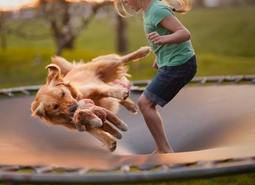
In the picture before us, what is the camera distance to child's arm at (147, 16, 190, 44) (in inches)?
117

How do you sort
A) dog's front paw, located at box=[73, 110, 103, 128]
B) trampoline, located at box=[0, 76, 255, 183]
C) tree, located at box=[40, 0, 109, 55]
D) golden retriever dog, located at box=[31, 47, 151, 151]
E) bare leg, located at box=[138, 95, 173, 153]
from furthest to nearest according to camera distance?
tree, located at box=[40, 0, 109, 55], bare leg, located at box=[138, 95, 173, 153], golden retriever dog, located at box=[31, 47, 151, 151], dog's front paw, located at box=[73, 110, 103, 128], trampoline, located at box=[0, 76, 255, 183]

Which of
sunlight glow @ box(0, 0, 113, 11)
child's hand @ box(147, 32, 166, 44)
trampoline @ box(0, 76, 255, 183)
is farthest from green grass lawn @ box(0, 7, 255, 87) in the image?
child's hand @ box(147, 32, 166, 44)

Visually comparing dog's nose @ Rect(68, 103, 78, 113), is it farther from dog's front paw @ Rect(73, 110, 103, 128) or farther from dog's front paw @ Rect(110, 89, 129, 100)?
dog's front paw @ Rect(110, 89, 129, 100)

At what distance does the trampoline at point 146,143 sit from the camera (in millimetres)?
2193

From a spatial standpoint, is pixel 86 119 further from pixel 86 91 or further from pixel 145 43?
pixel 145 43

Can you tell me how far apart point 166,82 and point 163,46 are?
0.18 metres

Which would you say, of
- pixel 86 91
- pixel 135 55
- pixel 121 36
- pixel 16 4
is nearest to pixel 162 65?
pixel 86 91

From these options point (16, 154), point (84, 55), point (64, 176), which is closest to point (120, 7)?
point (16, 154)

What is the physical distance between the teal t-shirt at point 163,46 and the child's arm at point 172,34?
1.7 inches

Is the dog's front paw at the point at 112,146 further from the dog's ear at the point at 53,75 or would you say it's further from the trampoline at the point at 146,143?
the dog's ear at the point at 53,75

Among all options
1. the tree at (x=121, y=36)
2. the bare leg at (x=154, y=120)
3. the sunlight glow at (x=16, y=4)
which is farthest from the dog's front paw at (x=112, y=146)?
the tree at (x=121, y=36)

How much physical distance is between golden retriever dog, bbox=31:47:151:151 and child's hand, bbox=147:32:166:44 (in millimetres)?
336

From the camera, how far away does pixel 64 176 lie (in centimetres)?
214

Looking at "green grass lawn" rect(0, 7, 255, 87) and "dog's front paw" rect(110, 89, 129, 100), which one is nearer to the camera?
"dog's front paw" rect(110, 89, 129, 100)
